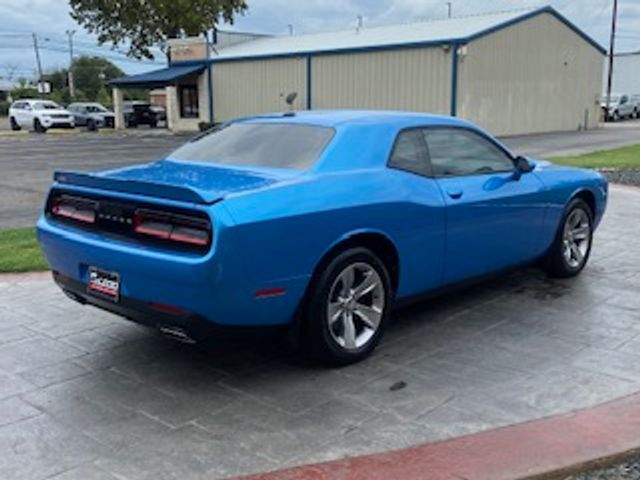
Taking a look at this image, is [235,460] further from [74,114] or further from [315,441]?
[74,114]

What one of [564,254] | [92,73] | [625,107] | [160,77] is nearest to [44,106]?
[160,77]

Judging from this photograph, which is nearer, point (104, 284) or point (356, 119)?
point (104, 284)

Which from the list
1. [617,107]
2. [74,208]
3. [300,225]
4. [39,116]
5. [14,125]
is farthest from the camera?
[617,107]

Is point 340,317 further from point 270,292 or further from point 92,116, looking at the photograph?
point 92,116

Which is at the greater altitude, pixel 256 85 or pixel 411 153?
pixel 256 85

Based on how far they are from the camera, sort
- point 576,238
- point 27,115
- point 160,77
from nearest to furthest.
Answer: point 576,238 < point 160,77 < point 27,115

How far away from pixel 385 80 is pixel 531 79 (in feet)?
25.5

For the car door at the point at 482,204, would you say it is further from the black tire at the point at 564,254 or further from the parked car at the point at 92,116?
the parked car at the point at 92,116

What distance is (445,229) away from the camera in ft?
16.3

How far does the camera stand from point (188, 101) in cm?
4097

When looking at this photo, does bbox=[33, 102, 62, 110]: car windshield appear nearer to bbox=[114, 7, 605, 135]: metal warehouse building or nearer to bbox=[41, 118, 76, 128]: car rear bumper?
bbox=[41, 118, 76, 128]: car rear bumper

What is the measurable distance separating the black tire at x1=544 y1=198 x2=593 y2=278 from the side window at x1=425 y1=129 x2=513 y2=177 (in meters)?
0.96

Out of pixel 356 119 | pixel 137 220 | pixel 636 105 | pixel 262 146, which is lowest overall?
pixel 137 220

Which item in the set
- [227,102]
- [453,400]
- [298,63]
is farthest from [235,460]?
[227,102]
